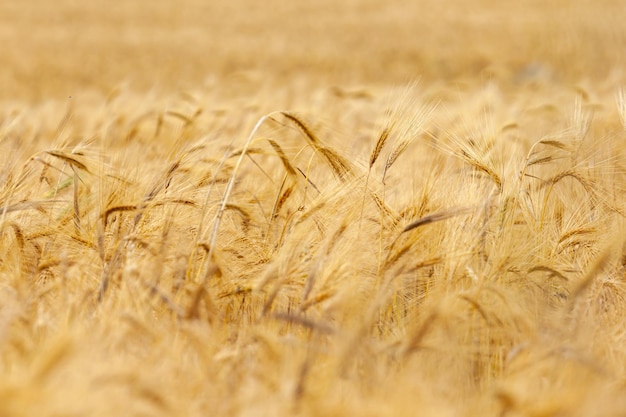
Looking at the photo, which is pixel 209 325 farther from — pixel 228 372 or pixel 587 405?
pixel 587 405

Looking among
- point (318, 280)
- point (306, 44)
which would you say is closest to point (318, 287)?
point (318, 280)

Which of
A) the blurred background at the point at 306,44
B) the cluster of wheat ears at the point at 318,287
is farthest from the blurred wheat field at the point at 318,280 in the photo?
the blurred background at the point at 306,44

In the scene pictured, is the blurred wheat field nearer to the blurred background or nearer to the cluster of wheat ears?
the cluster of wheat ears

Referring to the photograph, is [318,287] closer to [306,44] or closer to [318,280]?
[318,280]

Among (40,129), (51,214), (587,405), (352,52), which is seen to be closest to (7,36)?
(352,52)

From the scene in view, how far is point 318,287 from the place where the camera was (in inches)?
57.1

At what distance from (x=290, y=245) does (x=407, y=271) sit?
26cm

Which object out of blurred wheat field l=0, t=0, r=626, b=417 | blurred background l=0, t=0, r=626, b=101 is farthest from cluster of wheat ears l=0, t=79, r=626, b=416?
blurred background l=0, t=0, r=626, b=101

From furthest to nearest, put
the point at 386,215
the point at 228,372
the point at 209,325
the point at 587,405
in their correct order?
the point at 386,215
the point at 209,325
the point at 228,372
the point at 587,405

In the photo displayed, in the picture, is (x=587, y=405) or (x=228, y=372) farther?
(x=228, y=372)

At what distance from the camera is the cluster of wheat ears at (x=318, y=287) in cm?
113

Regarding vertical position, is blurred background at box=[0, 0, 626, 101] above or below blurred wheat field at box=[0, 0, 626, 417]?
above

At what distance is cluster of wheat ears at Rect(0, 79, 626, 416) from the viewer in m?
1.13

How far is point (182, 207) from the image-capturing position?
72.7 inches
